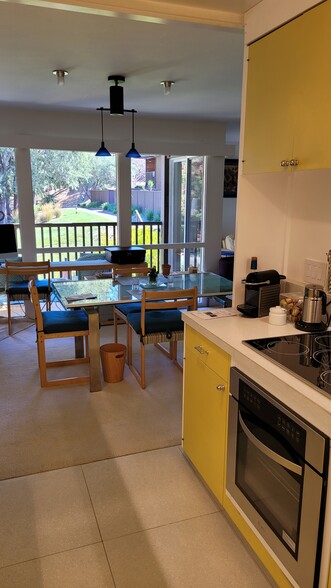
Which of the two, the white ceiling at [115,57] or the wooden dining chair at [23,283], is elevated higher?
the white ceiling at [115,57]

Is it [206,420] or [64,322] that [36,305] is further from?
[206,420]

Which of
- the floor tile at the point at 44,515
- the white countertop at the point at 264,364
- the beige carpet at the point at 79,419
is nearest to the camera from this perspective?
the white countertop at the point at 264,364

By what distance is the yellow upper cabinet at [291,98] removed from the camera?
1.61 metres

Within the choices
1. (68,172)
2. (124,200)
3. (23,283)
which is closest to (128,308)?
(23,283)

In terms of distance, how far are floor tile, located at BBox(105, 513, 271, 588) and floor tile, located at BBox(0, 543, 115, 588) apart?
0.05 m

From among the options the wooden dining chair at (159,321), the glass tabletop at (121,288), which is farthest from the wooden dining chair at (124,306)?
the wooden dining chair at (159,321)

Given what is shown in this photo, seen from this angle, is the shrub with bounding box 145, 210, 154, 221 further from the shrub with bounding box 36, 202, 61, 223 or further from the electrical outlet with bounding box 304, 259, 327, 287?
the electrical outlet with bounding box 304, 259, 327, 287

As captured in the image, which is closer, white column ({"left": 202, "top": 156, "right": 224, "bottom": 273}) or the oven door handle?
the oven door handle

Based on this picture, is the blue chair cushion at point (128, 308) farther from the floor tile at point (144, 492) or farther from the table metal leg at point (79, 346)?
the floor tile at point (144, 492)

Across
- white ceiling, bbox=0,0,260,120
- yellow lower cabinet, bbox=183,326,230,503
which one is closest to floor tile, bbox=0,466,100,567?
yellow lower cabinet, bbox=183,326,230,503

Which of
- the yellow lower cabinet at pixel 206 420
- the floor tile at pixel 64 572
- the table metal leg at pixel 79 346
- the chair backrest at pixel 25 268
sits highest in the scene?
the chair backrest at pixel 25 268

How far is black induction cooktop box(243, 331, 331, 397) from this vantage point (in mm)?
1413

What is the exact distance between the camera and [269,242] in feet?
7.69

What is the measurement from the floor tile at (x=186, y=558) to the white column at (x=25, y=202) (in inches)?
160
